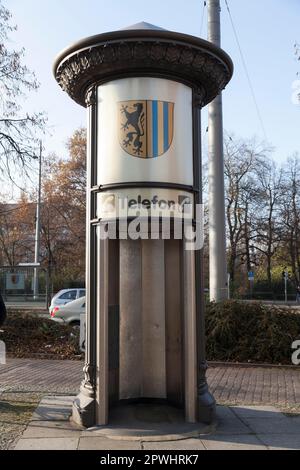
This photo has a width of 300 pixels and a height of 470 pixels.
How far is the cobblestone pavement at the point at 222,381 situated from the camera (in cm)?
768

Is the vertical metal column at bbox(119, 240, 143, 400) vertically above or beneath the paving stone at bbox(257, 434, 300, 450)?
above

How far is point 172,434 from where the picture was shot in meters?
5.27

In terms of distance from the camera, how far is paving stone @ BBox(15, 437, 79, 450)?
15.9 ft

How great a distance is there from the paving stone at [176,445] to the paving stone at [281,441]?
2.33 feet

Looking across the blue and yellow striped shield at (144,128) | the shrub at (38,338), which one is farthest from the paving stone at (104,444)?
the shrub at (38,338)

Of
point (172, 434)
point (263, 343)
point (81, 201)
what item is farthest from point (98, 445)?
point (81, 201)

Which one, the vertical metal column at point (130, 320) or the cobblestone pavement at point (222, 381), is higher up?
the vertical metal column at point (130, 320)

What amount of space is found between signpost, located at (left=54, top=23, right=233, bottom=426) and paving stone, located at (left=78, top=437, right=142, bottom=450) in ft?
1.52

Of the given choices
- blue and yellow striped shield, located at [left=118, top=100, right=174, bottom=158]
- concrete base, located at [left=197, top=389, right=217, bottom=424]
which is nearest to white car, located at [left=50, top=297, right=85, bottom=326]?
concrete base, located at [left=197, top=389, right=217, bottom=424]

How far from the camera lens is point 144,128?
19.2ft

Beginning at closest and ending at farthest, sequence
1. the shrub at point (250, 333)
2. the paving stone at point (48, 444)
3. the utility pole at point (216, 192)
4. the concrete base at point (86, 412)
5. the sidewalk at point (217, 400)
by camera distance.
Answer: the paving stone at point (48, 444), the sidewalk at point (217, 400), the concrete base at point (86, 412), the shrub at point (250, 333), the utility pole at point (216, 192)

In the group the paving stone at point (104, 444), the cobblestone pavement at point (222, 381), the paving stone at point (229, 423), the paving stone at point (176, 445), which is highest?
the paving stone at point (104, 444)

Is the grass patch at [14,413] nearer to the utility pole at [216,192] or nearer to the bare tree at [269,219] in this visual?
the utility pole at [216,192]

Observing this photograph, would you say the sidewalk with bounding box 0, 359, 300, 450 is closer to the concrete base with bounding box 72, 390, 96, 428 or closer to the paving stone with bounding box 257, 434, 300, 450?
the paving stone with bounding box 257, 434, 300, 450
